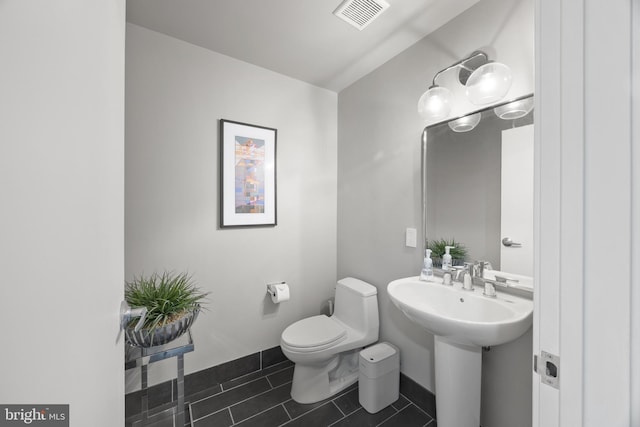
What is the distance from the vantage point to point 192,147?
167 cm

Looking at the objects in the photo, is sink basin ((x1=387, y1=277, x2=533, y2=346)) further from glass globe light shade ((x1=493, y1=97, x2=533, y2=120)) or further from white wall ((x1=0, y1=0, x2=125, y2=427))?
white wall ((x1=0, y1=0, x2=125, y2=427))

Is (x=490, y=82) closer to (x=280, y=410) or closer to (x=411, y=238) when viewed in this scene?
(x=411, y=238)

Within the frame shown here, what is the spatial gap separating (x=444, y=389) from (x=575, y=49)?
1.40 metres

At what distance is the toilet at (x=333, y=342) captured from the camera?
1538mm

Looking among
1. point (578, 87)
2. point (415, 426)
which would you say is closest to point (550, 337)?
point (578, 87)

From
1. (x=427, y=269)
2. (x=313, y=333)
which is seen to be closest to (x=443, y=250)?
(x=427, y=269)

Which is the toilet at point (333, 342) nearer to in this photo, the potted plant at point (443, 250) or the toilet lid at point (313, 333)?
the toilet lid at point (313, 333)

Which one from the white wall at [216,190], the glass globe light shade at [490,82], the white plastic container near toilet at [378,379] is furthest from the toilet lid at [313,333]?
the glass globe light shade at [490,82]

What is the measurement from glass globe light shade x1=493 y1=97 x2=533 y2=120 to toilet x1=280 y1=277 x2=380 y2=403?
1.36 metres

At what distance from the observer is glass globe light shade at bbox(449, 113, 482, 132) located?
1.34m

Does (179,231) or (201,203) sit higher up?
(201,203)

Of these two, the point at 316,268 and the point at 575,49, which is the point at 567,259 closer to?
the point at 575,49

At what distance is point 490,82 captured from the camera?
1116 millimetres

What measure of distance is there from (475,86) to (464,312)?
1131 millimetres
